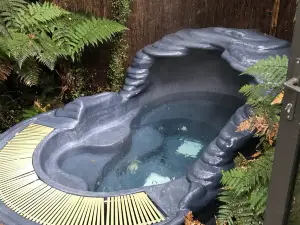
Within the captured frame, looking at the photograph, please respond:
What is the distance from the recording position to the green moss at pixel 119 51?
4.99m

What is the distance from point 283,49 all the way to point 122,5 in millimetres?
1947

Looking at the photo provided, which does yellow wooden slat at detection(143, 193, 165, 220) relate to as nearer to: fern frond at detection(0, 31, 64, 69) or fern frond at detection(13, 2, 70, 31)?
fern frond at detection(0, 31, 64, 69)

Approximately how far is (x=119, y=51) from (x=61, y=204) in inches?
96.0

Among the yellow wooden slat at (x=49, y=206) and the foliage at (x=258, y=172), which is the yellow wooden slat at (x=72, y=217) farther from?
the foliage at (x=258, y=172)

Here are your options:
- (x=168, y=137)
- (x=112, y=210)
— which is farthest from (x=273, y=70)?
(x=168, y=137)

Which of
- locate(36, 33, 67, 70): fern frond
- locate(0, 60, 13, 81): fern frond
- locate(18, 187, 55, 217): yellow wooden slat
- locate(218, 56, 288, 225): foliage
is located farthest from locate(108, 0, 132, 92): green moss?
locate(218, 56, 288, 225): foliage

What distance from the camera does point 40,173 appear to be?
11.7 ft

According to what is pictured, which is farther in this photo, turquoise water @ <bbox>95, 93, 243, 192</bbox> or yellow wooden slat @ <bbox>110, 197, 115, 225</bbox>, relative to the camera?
turquoise water @ <bbox>95, 93, 243, 192</bbox>

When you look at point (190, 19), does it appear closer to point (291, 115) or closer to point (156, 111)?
point (156, 111)

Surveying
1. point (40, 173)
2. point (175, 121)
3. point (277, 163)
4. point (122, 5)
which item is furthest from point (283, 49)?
point (40, 173)

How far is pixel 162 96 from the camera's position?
16.4ft

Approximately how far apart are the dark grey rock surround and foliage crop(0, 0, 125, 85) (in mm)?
528

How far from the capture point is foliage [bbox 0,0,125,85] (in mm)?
4426

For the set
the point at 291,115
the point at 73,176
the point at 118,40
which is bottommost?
the point at 73,176
